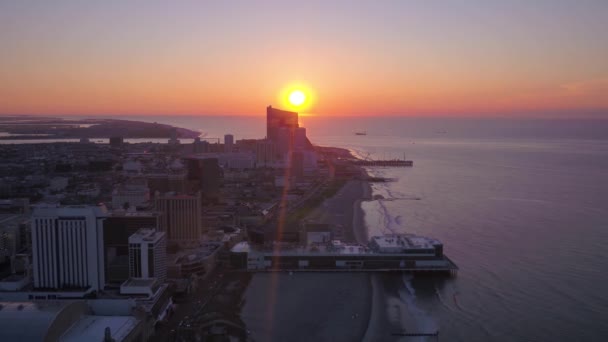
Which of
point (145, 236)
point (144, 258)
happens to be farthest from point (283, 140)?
point (144, 258)

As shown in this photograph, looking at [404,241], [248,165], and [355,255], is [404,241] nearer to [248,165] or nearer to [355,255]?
[355,255]

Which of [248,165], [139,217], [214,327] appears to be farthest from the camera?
[248,165]

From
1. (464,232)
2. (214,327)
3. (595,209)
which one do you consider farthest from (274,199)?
(214,327)

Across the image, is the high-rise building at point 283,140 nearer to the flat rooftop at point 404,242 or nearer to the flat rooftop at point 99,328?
the flat rooftop at point 404,242

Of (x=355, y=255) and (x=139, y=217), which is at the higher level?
(x=139, y=217)

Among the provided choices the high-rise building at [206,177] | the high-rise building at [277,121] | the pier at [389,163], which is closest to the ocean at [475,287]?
the high-rise building at [206,177]

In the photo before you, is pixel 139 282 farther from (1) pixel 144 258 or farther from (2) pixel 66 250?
(2) pixel 66 250

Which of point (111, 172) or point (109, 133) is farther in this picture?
point (109, 133)

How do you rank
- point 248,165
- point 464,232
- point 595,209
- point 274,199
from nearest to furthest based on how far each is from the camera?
point 464,232, point 595,209, point 274,199, point 248,165
